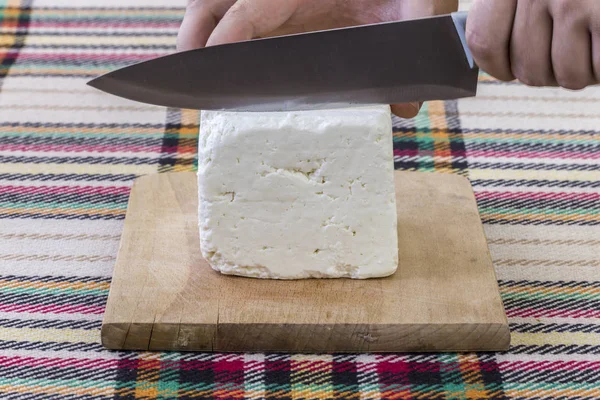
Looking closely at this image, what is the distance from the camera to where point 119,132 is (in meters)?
1.68

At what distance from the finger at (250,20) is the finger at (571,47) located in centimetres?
47

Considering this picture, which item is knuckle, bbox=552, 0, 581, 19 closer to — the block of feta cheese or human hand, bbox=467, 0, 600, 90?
human hand, bbox=467, 0, 600, 90

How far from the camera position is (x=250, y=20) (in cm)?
129

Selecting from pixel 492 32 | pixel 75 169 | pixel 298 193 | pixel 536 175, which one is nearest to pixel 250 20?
pixel 298 193

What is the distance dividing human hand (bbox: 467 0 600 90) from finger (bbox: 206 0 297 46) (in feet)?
1.18

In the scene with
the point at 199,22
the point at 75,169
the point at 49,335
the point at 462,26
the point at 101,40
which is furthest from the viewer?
the point at 101,40

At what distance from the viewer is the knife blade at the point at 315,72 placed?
3.75ft

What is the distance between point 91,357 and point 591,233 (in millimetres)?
840

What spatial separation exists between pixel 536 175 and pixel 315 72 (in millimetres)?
599

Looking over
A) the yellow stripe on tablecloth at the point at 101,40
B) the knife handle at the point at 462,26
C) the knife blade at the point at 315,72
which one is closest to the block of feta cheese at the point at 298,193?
the knife blade at the point at 315,72

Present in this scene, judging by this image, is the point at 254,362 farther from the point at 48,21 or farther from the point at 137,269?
the point at 48,21

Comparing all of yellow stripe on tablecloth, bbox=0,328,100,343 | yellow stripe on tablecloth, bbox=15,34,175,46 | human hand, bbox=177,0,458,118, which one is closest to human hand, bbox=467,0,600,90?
human hand, bbox=177,0,458,118

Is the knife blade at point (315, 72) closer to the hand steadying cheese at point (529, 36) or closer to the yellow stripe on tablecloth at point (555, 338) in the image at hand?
the hand steadying cheese at point (529, 36)

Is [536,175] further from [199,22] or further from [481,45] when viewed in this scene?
[199,22]
